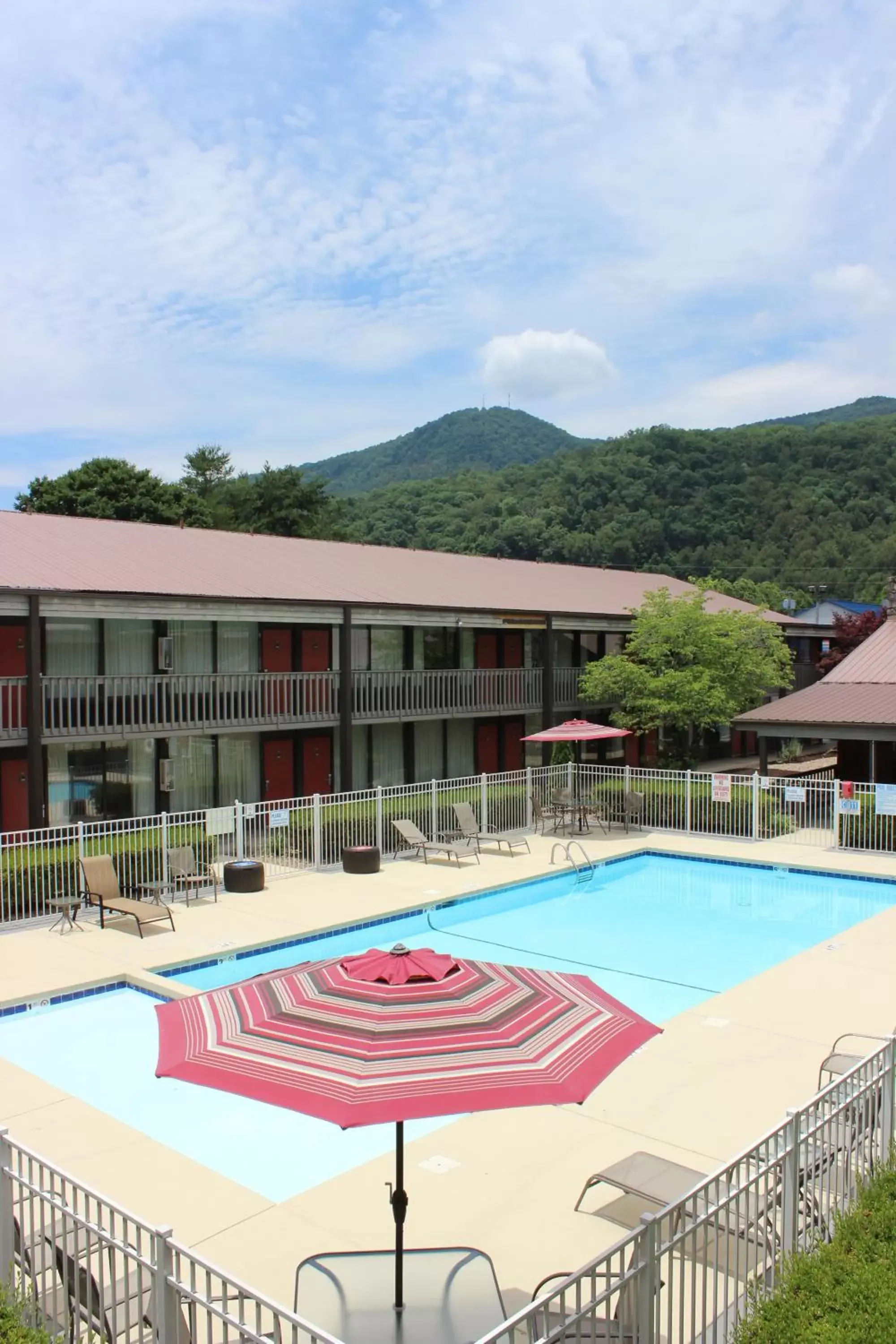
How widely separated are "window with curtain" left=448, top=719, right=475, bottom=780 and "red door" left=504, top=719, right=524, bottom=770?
130 cm

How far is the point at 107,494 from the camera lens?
47.0 meters

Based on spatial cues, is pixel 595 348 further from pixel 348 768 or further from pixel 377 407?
pixel 348 768

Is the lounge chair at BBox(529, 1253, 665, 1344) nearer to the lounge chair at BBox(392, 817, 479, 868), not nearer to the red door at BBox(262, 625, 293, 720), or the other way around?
the lounge chair at BBox(392, 817, 479, 868)

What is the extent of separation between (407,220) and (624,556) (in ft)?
161

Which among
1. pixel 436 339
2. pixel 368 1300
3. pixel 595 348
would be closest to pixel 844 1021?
pixel 368 1300

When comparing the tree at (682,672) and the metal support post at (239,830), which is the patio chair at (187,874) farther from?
the tree at (682,672)

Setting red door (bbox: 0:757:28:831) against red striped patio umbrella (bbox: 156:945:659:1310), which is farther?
red door (bbox: 0:757:28:831)

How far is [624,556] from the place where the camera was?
67.9 m

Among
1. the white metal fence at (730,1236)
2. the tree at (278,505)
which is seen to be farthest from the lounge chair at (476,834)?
the tree at (278,505)

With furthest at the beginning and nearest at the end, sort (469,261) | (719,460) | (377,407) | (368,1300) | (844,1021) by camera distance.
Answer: (719,460) → (377,407) → (469,261) → (844,1021) → (368,1300)

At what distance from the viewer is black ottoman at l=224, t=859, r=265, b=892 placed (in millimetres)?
17562

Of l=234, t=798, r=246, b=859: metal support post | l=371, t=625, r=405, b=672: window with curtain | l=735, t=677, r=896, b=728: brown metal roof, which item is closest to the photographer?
l=234, t=798, r=246, b=859: metal support post

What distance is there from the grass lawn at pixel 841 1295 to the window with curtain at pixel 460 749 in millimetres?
22476

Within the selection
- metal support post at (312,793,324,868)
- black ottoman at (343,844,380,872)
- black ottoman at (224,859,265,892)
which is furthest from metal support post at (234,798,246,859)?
black ottoman at (343,844,380,872)
